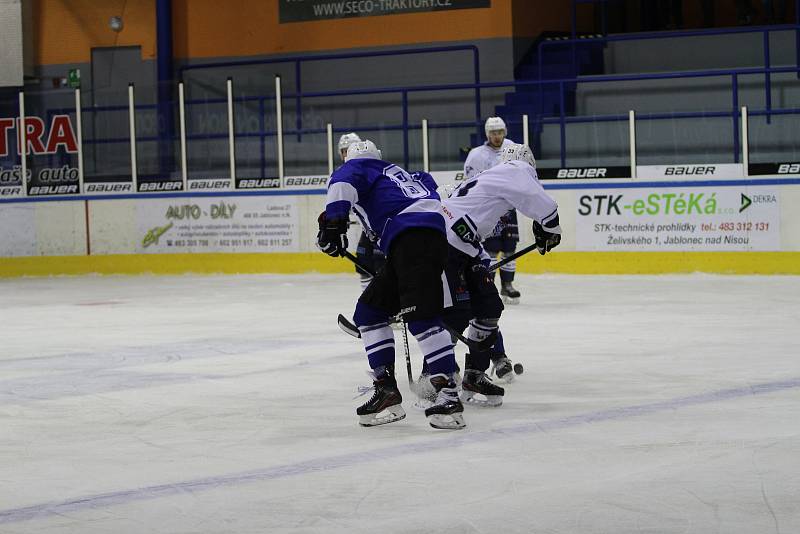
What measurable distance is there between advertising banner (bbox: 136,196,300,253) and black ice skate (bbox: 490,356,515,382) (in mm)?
9988

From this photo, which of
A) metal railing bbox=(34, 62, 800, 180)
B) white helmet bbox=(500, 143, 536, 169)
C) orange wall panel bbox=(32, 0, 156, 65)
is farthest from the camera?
orange wall panel bbox=(32, 0, 156, 65)

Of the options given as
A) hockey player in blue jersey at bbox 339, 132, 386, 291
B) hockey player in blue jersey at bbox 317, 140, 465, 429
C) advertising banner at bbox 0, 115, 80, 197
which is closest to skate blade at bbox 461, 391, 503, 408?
hockey player in blue jersey at bbox 317, 140, 465, 429

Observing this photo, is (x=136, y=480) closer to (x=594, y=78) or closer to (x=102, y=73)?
(x=594, y=78)

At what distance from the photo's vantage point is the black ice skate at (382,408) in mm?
6254

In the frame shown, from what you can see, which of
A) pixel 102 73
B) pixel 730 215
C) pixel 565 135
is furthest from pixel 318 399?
pixel 102 73

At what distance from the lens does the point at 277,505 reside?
15.3 feet

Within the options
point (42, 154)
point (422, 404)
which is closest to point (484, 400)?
point (422, 404)

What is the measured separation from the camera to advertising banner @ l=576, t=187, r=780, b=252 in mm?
15000

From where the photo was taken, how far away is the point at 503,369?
7.48 metres

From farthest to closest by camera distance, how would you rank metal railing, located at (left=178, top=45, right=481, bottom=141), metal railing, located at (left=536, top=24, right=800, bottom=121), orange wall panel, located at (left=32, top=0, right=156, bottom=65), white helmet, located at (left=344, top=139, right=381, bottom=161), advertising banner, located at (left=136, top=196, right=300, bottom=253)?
orange wall panel, located at (left=32, top=0, right=156, bottom=65)
metal railing, located at (left=178, top=45, right=481, bottom=141)
metal railing, located at (left=536, top=24, right=800, bottom=121)
advertising banner, located at (left=136, top=196, right=300, bottom=253)
white helmet, located at (left=344, top=139, right=381, bottom=161)

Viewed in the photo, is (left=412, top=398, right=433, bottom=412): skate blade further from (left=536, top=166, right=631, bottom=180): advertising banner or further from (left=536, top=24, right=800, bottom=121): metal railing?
(left=536, top=24, right=800, bottom=121): metal railing

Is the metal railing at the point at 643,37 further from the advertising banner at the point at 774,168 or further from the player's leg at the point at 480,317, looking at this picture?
the player's leg at the point at 480,317

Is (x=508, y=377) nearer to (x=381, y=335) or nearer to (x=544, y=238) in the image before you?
(x=544, y=238)

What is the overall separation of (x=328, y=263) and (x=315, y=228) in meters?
0.47
